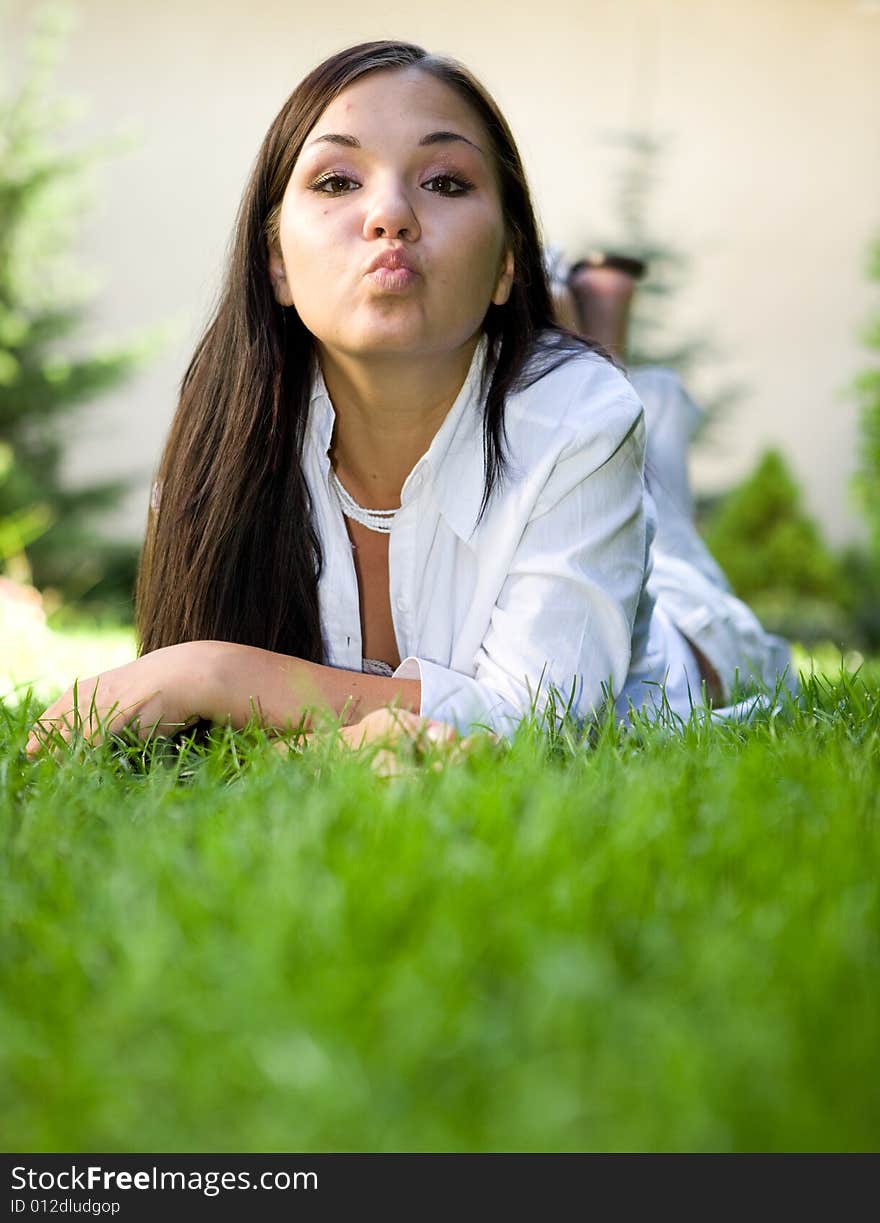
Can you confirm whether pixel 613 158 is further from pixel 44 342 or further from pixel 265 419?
pixel 265 419

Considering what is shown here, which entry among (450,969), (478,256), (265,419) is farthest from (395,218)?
(450,969)

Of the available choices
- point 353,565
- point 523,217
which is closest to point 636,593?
point 353,565

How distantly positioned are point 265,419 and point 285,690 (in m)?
0.72

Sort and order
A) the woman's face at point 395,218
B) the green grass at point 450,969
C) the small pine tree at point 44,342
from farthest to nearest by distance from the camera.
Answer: the small pine tree at point 44,342 → the woman's face at point 395,218 → the green grass at point 450,969

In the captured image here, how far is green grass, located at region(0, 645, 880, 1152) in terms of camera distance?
87 cm

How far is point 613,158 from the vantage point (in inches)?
418

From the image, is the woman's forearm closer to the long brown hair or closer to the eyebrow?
the long brown hair

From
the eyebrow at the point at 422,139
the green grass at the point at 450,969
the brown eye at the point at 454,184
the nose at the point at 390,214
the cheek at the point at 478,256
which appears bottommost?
the green grass at the point at 450,969

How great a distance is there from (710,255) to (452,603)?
9081 mm

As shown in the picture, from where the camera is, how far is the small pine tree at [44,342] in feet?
26.8

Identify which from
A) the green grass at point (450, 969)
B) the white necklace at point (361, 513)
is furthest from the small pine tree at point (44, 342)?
the green grass at point (450, 969)

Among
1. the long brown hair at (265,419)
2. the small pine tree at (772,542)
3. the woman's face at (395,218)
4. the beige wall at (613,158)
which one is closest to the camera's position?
the woman's face at (395,218)

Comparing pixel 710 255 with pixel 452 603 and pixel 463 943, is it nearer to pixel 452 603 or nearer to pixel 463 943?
pixel 452 603

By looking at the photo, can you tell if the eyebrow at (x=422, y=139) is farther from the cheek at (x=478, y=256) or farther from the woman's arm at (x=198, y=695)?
the woman's arm at (x=198, y=695)
